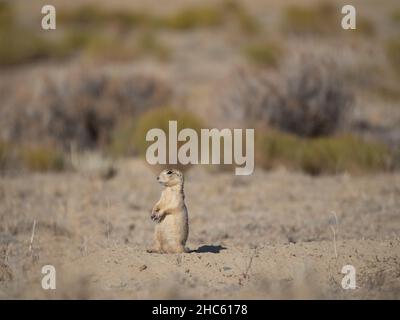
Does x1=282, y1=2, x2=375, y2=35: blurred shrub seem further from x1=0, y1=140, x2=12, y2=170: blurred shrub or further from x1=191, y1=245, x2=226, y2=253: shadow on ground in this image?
x1=191, y1=245, x2=226, y2=253: shadow on ground

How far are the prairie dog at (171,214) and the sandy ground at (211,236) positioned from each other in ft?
0.52

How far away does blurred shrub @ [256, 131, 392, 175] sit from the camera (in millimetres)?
11250

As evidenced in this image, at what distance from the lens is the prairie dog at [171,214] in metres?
6.15

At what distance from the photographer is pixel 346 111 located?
13961 millimetres

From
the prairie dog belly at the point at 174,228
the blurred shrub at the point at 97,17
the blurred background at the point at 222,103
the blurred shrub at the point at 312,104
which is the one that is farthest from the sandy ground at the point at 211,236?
the blurred shrub at the point at 97,17

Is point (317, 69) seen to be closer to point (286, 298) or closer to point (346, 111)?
point (346, 111)

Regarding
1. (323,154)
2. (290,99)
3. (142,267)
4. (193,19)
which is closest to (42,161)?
(323,154)

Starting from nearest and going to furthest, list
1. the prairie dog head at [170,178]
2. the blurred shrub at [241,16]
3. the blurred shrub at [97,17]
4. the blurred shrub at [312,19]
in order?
the prairie dog head at [170,178]
the blurred shrub at [312,19]
the blurred shrub at [241,16]
the blurred shrub at [97,17]

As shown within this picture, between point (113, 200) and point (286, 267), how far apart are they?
408 cm

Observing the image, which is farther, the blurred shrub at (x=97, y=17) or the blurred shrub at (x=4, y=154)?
the blurred shrub at (x=97, y=17)

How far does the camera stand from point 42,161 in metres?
11.9

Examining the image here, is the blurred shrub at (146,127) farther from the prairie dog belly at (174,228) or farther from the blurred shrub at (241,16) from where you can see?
the blurred shrub at (241,16)

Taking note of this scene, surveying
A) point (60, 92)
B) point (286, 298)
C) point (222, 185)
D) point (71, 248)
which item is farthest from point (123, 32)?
point (286, 298)

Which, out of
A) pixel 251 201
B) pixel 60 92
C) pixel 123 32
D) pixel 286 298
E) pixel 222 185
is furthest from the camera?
pixel 123 32
